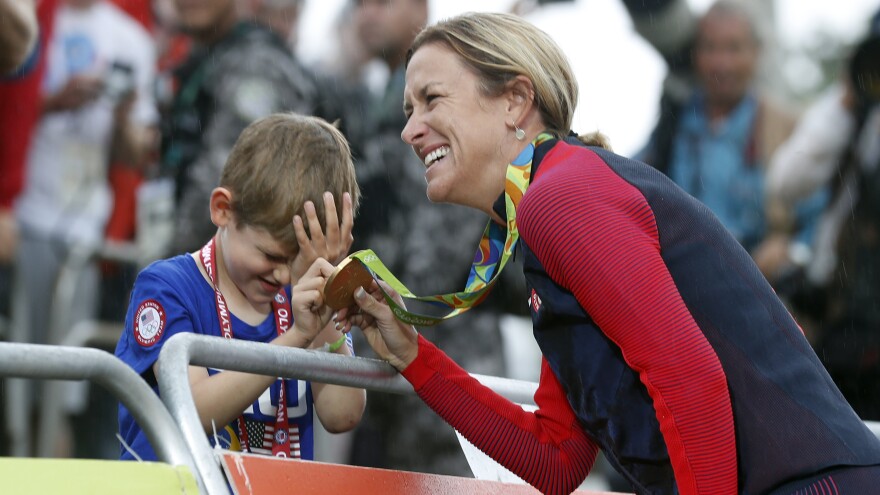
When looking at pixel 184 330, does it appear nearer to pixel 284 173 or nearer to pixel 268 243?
pixel 268 243

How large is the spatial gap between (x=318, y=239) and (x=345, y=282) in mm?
233

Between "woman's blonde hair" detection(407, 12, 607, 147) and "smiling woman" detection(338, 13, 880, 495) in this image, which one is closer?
"smiling woman" detection(338, 13, 880, 495)

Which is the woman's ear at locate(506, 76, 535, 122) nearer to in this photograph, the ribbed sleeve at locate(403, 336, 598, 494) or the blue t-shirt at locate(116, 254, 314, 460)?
the ribbed sleeve at locate(403, 336, 598, 494)

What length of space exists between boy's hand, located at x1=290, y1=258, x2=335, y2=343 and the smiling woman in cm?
8

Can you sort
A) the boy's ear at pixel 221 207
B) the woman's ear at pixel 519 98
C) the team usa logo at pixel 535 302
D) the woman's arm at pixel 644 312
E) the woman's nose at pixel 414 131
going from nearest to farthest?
1. the woman's arm at pixel 644 312
2. the team usa logo at pixel 535 302
3. the woman's ear at pixel 519 98
4. the woman's nose at pixel 414 131
5. the boy's ear at pixel 221 207

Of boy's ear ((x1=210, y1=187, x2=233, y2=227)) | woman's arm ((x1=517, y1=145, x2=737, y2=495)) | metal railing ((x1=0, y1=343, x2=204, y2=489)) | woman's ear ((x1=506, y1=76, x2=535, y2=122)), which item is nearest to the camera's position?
metal railing ((x1=0, y1=343, x2=204, y2=489))

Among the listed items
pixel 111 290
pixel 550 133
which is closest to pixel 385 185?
pixel 111 290

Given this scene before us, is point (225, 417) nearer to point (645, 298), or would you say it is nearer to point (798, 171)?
point (645, 298)

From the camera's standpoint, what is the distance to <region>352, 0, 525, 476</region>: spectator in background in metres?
5.40

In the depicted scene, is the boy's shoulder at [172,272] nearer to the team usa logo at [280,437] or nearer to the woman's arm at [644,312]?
the team usa logo at [280,437]

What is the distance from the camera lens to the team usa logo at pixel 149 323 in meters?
2.66

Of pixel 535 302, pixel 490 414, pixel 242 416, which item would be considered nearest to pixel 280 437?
pixel 242 416

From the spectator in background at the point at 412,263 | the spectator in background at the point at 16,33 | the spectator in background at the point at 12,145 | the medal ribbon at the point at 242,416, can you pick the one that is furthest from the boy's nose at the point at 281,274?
the spectator in background at the point at 12,145

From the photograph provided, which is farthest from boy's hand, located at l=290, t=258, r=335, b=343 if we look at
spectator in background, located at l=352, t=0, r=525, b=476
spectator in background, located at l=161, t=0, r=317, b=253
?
spectator in background, located at l=352, t=0, r=525, b=476
